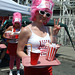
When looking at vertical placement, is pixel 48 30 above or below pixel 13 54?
above

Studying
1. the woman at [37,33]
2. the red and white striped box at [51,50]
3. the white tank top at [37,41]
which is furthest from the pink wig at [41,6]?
the red and white striped box at [51,50]

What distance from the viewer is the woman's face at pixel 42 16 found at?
1942mm

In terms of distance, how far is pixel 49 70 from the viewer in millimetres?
2105

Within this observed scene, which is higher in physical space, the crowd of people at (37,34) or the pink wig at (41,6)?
the pink wig at (41,6)

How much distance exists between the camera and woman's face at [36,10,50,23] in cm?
194

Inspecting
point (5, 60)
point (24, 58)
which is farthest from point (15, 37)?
point (5, 60)

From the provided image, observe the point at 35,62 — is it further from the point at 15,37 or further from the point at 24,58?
the point at 15,37

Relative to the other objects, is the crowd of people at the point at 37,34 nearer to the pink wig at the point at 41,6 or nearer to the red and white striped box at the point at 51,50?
the pink wig at the point at 41,6

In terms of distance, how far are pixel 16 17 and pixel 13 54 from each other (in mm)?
1051

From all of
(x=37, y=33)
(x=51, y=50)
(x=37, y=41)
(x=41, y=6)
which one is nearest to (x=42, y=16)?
(x=41, y=6)

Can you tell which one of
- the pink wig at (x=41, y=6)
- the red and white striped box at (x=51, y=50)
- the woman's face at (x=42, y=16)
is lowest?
the red and white striped box at (x=51, y=50)

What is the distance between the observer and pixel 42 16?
6.44ft

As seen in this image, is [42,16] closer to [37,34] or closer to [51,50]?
[37,34]

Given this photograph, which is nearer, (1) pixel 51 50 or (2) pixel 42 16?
(1) pixel 51 50
